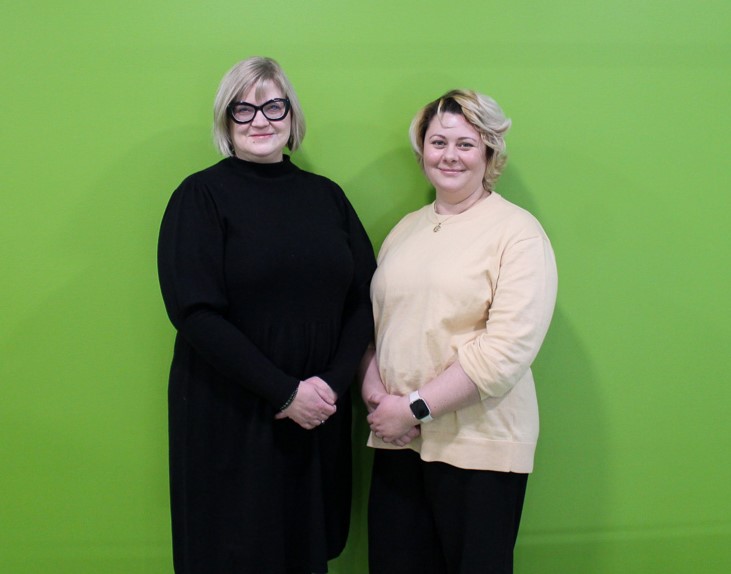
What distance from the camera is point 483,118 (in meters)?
1.48

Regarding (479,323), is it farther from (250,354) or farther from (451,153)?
(250,354)

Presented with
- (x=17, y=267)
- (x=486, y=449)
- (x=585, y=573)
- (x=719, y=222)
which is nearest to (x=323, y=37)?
(x=17, y=267)

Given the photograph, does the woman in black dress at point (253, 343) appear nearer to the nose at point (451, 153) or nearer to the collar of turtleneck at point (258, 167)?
the collar of turtleneck at point (258, 167)

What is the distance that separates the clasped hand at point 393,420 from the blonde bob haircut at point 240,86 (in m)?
0.74

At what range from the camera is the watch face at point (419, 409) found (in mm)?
1419

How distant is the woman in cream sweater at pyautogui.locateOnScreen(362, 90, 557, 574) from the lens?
139 cm

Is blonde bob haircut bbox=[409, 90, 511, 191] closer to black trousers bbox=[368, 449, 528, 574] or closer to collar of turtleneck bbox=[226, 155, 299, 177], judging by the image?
collar of turtleneck bbox=[226, 155, 299, 177]

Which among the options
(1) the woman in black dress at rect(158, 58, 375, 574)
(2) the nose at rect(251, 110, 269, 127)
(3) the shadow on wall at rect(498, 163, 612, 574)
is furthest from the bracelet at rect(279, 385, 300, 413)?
(3) the shadow on wall at rect(498, 163, 612, 574)

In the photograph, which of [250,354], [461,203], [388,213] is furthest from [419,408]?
[388,213]

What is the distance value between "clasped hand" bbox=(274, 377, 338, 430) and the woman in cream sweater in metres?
0.15

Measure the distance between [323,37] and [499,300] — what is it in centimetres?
92

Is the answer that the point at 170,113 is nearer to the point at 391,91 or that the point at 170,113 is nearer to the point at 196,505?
the point at 391,91

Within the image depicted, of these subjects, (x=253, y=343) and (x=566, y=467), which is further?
(x=566, y=467)

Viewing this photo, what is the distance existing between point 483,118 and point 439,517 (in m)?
1.00
